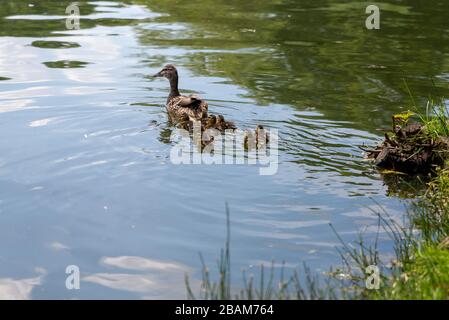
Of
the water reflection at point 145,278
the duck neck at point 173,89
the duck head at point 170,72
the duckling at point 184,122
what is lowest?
the water reflection at point 145,278

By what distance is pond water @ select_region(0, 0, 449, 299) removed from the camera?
8.54 m

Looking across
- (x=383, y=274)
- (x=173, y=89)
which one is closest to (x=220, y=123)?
(x=173, y=89)

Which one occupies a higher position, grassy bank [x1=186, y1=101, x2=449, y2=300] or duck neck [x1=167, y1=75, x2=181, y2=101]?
duck neck [x1=167, y1=75, x2=181, y2=101]

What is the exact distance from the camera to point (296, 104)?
14383 millimetres

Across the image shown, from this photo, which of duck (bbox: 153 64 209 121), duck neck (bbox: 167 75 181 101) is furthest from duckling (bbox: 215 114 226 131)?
duck neck (bbox: 167 75 181 101)

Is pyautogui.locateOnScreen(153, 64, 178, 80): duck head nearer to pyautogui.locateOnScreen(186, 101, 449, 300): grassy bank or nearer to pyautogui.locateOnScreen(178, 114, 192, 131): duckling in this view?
pyautogui.locateOnScreen(178, 114, 192, 131): duckling

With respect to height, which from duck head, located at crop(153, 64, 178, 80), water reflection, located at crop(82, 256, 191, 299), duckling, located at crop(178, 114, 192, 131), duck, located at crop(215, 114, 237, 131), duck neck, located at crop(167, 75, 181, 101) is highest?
duck head, located at crop(153, 64, 178, 80)

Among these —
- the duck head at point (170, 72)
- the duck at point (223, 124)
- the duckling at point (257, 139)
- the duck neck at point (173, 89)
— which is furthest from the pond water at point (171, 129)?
the duck at point (223, 124)

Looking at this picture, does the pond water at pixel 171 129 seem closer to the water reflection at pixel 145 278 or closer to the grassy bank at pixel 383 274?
the water reflection at pixel 145 278

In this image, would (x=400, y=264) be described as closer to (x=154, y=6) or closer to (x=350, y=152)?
(x=350, y=152)

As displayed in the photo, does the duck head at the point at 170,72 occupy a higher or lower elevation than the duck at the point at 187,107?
higher

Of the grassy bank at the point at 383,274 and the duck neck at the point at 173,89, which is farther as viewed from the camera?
the duck neck at the point at 173,89

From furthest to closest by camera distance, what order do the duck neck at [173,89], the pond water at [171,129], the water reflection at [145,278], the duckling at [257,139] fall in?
the duck neck at [173,89], the duckling at [257,139], the pond water at [171,129], the water reflection at [145,278]

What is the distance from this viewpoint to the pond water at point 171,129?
28.0 feet
